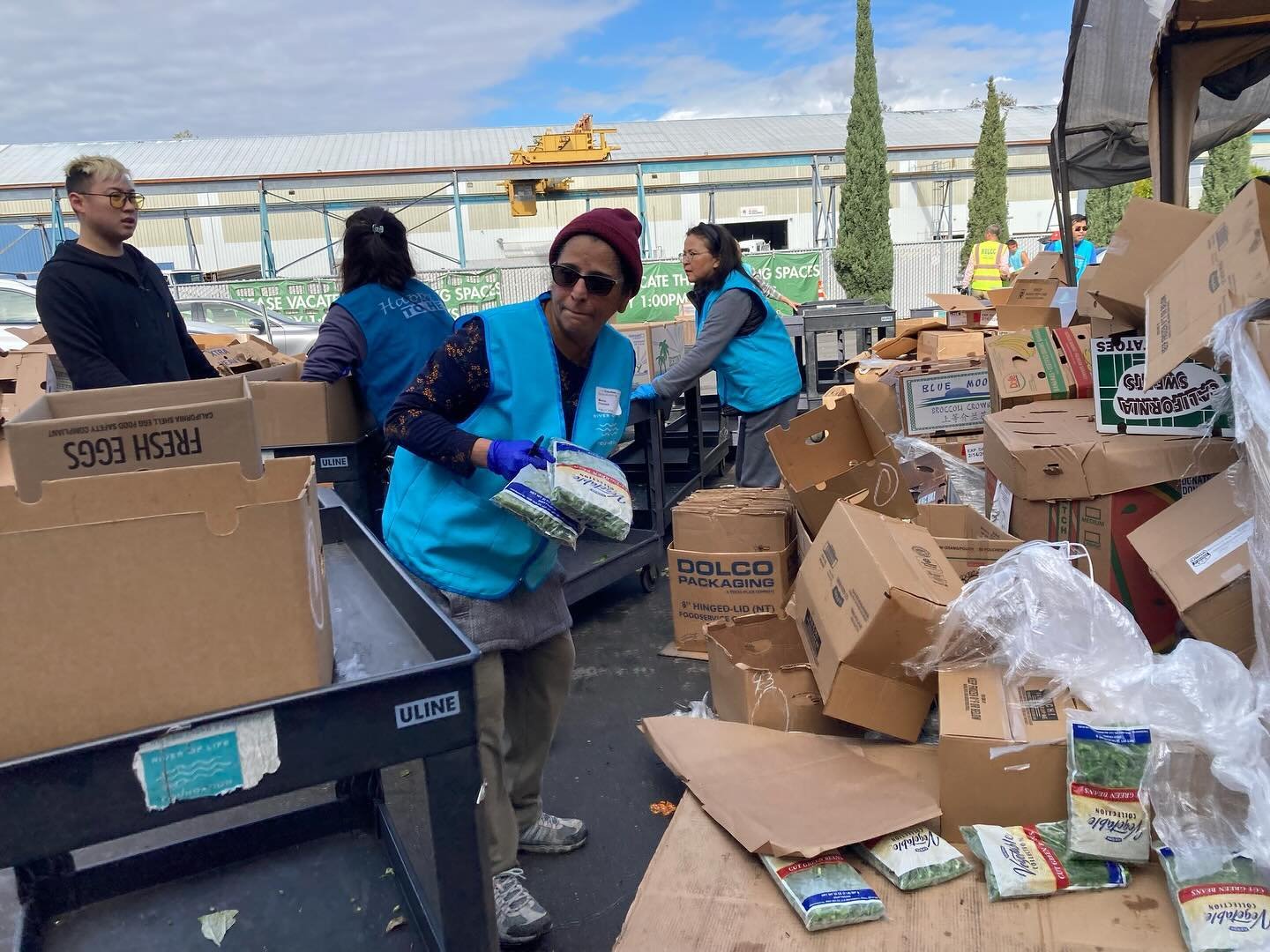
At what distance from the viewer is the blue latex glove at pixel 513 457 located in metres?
1.77

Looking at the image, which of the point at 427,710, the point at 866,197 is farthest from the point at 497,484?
the point at 866,197

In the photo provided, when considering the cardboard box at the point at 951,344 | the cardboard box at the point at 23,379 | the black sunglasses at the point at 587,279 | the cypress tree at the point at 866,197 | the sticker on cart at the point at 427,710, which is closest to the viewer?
the sticker on cart at the point at 427,710

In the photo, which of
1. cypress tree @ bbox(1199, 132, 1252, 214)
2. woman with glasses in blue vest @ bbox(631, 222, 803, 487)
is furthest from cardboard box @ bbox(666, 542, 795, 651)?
cypress tree @ bbox(1199, 132, 1252, 214)

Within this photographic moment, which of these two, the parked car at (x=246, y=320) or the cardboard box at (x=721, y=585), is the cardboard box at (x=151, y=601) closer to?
the cardboard box at (x=721, y=585)

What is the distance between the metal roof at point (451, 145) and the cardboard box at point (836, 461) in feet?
79.5

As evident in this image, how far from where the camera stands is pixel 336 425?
10.7 ft

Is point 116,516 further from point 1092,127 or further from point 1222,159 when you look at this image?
point 1222,159

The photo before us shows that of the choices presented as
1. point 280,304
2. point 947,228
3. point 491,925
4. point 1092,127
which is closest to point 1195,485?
point 491,925

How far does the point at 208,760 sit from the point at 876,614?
153 cm

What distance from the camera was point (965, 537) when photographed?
295 cm

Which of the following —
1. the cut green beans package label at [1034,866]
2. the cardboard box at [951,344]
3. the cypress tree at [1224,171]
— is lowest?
the cut green beans package label at [1034,866]

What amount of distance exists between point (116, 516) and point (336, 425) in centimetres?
230

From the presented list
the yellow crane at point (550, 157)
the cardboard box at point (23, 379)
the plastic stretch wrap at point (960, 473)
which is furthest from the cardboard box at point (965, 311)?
the yellow crane at point (550, 157)

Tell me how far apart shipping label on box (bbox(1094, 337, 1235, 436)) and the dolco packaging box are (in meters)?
0.05
